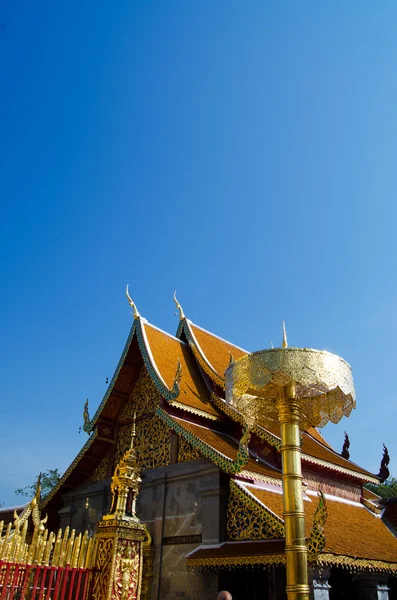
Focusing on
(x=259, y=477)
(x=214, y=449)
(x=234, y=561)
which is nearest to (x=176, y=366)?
(x=214, y=449)

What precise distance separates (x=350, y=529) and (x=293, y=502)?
5917 millimetres

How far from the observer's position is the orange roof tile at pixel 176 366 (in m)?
10.2

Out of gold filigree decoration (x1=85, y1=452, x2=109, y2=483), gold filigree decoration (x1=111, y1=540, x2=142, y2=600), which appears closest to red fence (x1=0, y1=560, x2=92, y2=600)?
gold filigree decoration (x1=111, y1=540, x2=142, y2=600)

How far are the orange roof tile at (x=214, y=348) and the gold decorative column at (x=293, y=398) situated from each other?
19.4ft

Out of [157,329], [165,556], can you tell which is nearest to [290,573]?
[165,556]

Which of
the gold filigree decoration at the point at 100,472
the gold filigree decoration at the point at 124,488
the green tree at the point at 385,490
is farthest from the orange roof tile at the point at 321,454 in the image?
the green tree at the point at 385,490

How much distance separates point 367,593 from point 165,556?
11.0ft

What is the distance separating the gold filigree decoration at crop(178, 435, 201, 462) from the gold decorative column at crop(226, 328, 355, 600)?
12.0 feet

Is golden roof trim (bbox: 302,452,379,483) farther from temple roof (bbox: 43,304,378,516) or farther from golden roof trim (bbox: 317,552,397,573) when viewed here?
golden roof trim (bbox: 317,552,397,573)

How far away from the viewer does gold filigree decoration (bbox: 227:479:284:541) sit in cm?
707

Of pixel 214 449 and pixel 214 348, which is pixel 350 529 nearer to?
pixel 214 449

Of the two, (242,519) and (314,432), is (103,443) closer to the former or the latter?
(242,519)

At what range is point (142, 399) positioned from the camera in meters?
10.9

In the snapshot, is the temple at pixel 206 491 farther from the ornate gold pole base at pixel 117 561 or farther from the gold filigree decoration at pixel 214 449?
the ornate gold pole base at pixel 117 561
